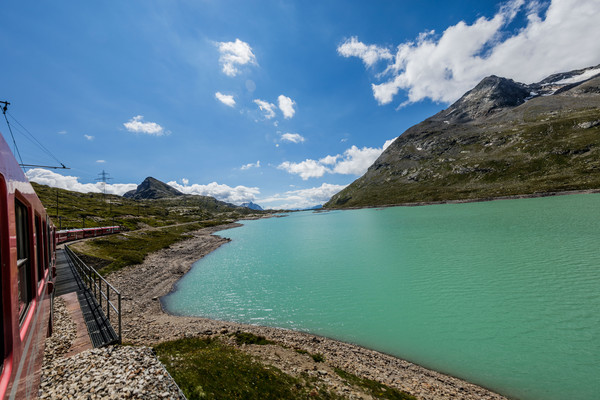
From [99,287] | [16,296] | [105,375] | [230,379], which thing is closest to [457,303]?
[230,379]

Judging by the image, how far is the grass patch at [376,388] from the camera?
1116 cm

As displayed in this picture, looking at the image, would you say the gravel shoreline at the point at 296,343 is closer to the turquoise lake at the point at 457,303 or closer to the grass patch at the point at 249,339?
the grass patch at the point at 249,339

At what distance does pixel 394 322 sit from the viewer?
20.8 m

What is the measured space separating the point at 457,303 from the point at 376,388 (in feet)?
53.7

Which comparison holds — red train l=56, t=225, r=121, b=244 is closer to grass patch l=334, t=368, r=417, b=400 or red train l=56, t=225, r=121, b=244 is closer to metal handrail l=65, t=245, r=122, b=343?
metal handrail l=65, t=245, r=122, b=343

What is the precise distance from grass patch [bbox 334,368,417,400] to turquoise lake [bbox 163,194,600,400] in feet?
17.5

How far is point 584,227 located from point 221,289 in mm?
71912

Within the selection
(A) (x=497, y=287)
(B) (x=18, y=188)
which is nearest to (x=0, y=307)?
(B) (x=18, y=188)

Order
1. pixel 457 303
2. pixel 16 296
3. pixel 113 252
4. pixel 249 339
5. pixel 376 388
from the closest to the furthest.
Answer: pixel 16 296
pixel 376 388
pixel 249 339
pixel 457 303
pixel 113 252

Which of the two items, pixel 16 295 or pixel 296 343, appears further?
pixel 296 343

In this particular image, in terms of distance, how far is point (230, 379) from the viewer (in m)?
10.2

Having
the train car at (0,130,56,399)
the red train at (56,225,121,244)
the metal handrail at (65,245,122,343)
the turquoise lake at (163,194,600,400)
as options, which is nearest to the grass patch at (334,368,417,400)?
the turquoise lake at (163,194,600,400)

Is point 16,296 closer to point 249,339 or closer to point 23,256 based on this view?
point 23,256

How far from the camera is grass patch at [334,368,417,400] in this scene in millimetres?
11164
